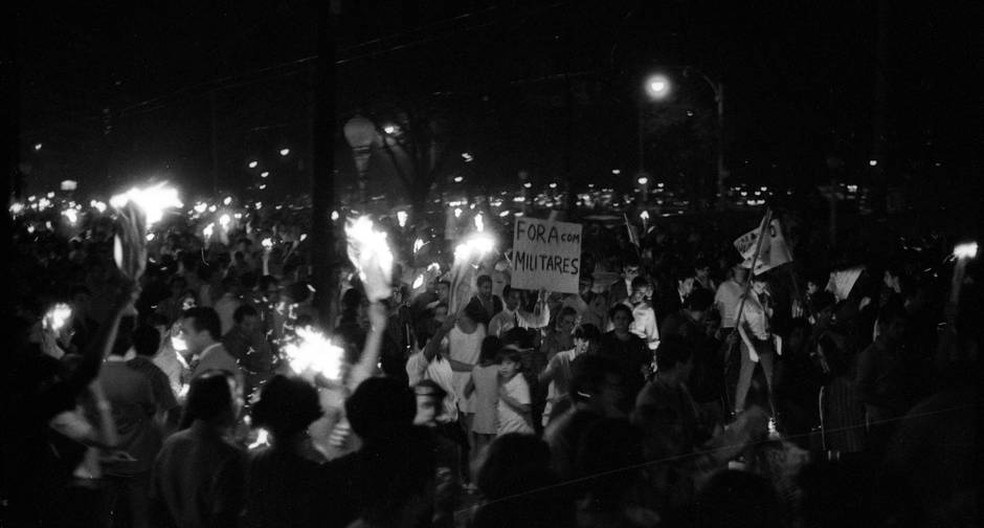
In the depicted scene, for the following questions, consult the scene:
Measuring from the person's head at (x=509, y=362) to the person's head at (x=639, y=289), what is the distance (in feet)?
13.1

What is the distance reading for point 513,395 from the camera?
9.10m

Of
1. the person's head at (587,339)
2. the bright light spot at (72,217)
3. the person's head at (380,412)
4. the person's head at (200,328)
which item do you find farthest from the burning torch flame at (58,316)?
the bright light spot at (72,217)

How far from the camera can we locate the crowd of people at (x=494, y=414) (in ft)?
14.6

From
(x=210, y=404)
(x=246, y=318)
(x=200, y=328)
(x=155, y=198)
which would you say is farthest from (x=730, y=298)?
(x=210, y=404)

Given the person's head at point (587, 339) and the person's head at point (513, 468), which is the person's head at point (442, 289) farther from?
the person's head at point (513, 468)

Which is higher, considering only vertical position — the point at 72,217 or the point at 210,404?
the point at 72,217

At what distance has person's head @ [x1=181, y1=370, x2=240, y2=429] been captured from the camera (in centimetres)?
533

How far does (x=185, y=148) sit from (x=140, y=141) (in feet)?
6.74

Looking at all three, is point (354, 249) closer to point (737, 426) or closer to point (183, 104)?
point (737, 426)

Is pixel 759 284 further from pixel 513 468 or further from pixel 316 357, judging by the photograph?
pixel 513 468

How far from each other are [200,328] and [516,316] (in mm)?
4567

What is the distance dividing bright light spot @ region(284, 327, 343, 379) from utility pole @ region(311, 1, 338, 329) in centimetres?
306

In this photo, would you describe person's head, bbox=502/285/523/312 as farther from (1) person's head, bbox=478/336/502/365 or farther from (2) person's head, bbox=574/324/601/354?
(1) person's head, bbox=478/336/502/365

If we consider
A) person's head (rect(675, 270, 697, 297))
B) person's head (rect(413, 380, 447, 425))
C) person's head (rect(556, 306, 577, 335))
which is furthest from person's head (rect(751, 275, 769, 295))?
person's head (rect(413, 380, 447, 425))
